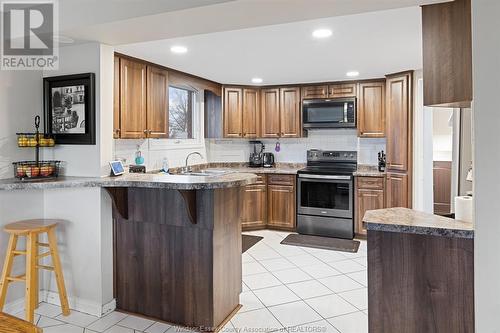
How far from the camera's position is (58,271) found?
2635 mm

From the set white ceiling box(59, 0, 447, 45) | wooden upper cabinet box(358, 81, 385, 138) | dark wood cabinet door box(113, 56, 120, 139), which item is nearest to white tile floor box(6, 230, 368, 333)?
dark wood cabinet door box(113, 56, 120, 139)

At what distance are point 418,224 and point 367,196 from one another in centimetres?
305

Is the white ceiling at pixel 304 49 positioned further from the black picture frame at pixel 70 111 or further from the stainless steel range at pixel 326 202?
the stainless steel range at pixel 326 202

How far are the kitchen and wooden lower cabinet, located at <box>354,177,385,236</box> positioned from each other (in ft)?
0.04

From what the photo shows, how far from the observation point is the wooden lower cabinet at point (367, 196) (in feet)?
15.3

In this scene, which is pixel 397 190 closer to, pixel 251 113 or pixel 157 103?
pixel 251 113

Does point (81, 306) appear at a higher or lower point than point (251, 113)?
lower

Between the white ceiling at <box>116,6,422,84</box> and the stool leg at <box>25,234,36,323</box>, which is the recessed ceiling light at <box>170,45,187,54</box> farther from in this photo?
the stool leg at <box>25,234,36,323</box>

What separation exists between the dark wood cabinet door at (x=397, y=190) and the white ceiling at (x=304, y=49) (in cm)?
134

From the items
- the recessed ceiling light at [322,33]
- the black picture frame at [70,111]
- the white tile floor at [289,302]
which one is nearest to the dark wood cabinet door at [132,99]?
the black picture frame at [70,111]

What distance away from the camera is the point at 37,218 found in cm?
288

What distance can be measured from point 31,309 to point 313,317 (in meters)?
2.03

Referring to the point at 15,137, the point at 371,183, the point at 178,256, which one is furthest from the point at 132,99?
the point at 371,183

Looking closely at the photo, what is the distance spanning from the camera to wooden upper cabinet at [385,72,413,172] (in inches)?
172
